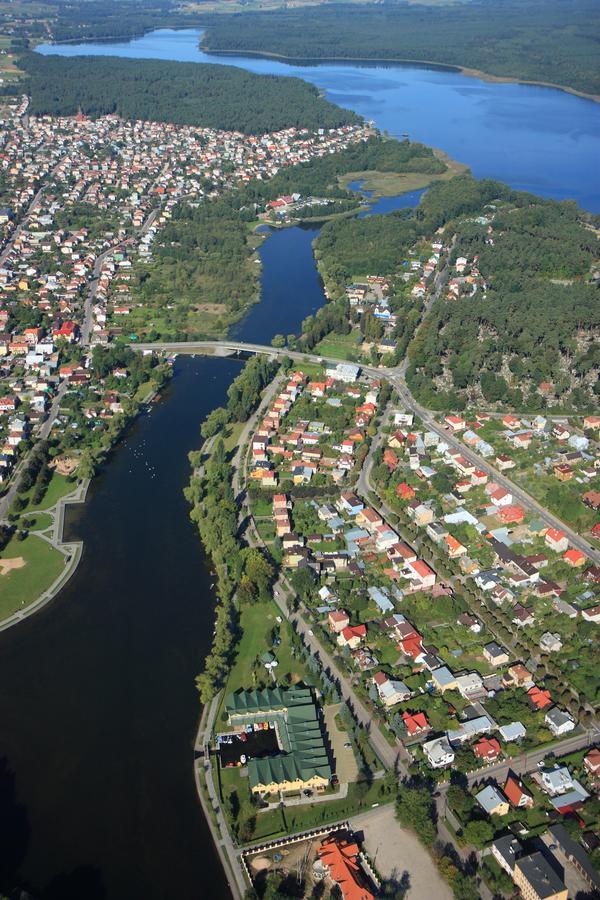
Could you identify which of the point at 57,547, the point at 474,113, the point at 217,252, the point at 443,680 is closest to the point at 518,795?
the point at 443,680

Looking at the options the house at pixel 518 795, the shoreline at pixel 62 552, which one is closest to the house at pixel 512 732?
the house at pixel 518 795

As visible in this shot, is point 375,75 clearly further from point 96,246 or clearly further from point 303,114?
point 96,246

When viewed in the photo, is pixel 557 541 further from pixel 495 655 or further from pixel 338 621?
pixel 338 621

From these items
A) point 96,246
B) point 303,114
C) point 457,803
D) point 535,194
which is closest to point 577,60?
point 303,114

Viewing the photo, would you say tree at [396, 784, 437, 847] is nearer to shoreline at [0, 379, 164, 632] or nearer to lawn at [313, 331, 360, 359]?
shoreline at [0, 379, 164, 632]

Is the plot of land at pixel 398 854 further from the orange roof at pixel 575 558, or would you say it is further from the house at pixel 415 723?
the orange roof at pixel 575 558
